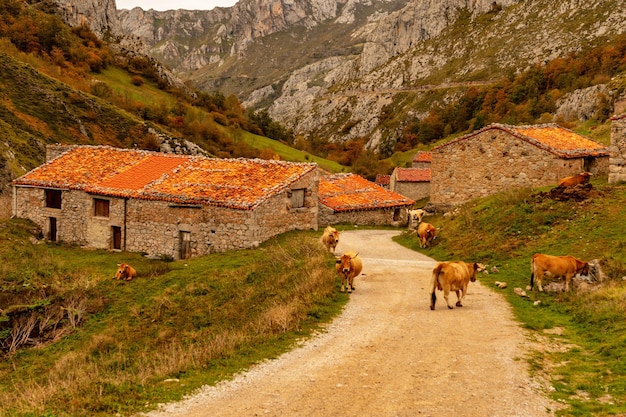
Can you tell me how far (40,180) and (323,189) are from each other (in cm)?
1826

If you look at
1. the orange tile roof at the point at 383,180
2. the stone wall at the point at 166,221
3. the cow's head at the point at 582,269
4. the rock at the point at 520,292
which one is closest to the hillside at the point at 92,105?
the stone wall at the point at 166,221

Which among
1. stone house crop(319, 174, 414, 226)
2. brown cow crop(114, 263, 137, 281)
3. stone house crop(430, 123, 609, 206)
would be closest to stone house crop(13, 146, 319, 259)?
stone house crop(319, 174, 414, 226)

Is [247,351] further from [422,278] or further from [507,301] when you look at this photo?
[422,278]

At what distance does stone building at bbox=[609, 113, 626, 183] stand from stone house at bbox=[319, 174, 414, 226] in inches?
647

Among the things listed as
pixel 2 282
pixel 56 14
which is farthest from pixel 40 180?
pixel 56 14

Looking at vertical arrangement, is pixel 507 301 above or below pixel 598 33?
below

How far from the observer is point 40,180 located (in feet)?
104

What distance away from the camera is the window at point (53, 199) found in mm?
31922

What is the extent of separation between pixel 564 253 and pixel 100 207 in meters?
24.4

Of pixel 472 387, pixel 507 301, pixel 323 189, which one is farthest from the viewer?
pixel 323 189

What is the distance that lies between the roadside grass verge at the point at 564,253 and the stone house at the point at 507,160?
4654 millimetres

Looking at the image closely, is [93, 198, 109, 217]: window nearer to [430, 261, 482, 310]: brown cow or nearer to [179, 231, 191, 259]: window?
[179, 231, 191, 259]: window

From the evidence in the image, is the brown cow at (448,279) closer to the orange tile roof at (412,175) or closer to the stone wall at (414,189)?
the orange tile roof at (412,175)

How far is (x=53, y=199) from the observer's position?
105 ft
